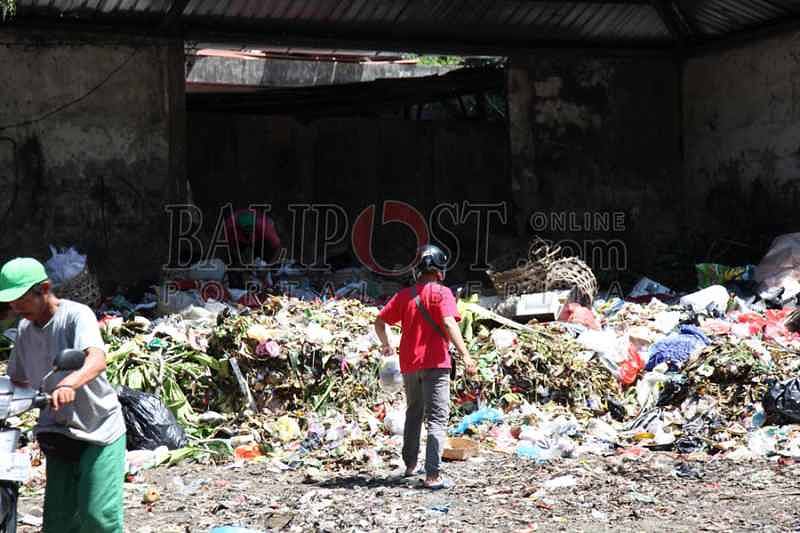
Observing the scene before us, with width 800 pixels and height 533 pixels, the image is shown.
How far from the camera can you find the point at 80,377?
415cm

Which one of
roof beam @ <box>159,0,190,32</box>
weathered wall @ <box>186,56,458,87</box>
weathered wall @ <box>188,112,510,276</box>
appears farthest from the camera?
weathered wall @ <box>186,56,458,87</box>

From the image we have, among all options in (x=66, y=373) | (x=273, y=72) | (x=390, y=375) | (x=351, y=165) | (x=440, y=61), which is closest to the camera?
(x=66, y=373)

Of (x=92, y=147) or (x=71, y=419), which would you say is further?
(x=92, y=147)

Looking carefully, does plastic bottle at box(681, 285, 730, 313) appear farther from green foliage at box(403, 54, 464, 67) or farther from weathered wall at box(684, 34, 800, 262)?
green foliage at box(403, 54, 464, 67)

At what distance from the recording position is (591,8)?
45.1 feet

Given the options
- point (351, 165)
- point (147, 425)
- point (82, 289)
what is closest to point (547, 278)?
point (82, 289)

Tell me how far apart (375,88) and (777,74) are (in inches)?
196

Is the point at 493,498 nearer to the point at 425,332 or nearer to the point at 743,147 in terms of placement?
the point at 425,332

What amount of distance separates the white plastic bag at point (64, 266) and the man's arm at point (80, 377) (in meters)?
6.67

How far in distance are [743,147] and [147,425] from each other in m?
9.21

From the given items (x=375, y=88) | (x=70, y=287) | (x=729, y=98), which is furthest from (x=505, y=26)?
(x=70, y=287)

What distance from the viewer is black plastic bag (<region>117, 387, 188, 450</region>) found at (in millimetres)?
7277

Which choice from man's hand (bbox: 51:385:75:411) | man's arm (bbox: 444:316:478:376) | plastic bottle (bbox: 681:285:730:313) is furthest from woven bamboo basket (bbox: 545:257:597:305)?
man's hand (bbox: 51:385:75:411)

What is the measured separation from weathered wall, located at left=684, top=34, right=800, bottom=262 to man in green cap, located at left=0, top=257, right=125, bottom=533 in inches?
417
